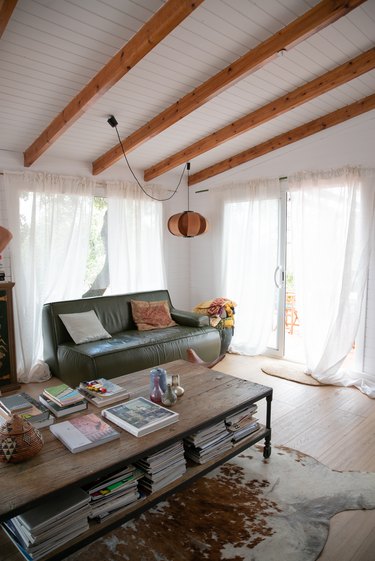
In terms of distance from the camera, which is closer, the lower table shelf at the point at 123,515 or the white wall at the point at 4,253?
the lower table shelf at the point at 123,515

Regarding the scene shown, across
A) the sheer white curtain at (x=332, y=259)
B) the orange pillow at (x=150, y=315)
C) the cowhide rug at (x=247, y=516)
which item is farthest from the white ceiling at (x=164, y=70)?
the cowhide rug at (x=247, y=516)

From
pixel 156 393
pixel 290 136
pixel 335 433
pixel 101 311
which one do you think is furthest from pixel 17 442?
pixel 290 136

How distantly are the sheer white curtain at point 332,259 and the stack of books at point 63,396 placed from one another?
8.63 feet

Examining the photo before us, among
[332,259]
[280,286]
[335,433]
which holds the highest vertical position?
[332,259]

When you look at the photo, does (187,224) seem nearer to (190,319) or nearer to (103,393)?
(190,319)

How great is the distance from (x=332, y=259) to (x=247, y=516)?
2.66m

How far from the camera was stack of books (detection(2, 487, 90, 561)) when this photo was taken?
134 cm

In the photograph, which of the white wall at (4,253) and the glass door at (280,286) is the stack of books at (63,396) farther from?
the glass door at (280,286)

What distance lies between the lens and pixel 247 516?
72.6 inches

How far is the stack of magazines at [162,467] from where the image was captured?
170 cm

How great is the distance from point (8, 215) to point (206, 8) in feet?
8.54

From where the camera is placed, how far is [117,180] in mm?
4516

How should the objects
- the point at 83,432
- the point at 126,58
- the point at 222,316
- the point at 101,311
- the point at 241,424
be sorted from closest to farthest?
1. the point at 83,432
2. the point at 241,424
3. the point at 126,58
4. the point at 101,311
5. the point at 222,316

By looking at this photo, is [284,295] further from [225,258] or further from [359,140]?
[359,140]
